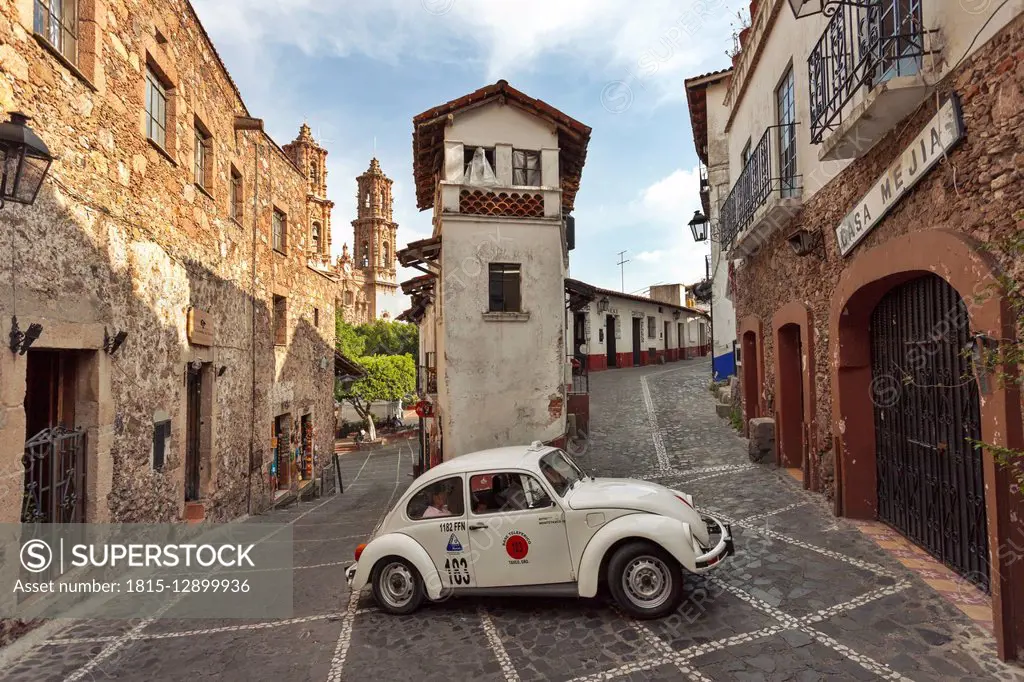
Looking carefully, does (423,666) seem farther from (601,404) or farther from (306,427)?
(601,404)

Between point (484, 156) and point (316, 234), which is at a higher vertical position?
point (316, 234)

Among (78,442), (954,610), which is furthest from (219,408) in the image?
(954,610)

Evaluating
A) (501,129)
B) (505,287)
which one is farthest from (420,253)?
(501,129)

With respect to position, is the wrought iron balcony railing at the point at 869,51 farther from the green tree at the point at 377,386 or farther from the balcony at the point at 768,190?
the green tree at the point at 377,386

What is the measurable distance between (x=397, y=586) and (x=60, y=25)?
6.37m

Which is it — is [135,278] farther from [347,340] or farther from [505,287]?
[347,340]

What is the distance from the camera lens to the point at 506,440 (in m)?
10.7

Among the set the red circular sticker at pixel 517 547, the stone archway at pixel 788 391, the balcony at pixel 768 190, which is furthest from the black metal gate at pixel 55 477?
the stone archway at pixel 788 391

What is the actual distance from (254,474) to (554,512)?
8.27 meters

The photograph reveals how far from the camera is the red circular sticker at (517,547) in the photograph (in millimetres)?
4820

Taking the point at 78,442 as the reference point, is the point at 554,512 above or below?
below

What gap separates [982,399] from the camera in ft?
12.9

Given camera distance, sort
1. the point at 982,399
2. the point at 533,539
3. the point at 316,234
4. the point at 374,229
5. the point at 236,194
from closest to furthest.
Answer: the point at 982,399, the point at 533,539, the point at 236,194, the point at 316,234, the point at 374,229

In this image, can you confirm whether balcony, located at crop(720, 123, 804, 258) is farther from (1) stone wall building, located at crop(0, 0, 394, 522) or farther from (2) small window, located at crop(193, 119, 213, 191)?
(2) small window, located at crop(193, 119, 213, 191)
